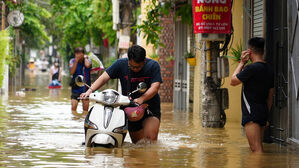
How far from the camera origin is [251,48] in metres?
9.97

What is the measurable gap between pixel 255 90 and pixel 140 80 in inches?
64.1

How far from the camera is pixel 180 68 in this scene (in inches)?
887

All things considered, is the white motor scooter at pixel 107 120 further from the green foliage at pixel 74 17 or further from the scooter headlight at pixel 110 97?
the green foliage at pixel 74 17

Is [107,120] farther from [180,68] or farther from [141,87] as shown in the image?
[180,68]

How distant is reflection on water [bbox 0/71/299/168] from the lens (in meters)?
8.93

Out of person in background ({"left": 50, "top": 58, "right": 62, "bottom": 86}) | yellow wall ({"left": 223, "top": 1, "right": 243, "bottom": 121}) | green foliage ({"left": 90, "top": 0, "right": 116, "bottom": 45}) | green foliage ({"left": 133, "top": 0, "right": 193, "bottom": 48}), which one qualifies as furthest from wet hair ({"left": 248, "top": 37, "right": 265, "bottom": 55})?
person in background ({"left": 50, "top": 58, "right": 62, "bottom": 86})

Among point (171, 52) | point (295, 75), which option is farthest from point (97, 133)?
point (171, 52)

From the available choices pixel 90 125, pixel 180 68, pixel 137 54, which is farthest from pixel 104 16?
pixel 90 125

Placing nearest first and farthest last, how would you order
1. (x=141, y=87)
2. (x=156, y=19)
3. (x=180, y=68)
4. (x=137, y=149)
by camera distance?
(x=141, y=87) → (x=137, y=149) → (x=156, y=19) → (x=180, y=68)

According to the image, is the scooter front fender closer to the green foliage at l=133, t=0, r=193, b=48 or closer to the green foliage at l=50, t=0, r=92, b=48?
the green foliage at l=133, t=0, r=193, b=48

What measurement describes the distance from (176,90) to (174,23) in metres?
2.27

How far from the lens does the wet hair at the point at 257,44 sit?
9891mm

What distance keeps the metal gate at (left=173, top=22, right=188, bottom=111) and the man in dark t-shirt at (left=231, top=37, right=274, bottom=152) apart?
11649mm

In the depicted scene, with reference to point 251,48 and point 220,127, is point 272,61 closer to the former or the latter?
point 251,48
